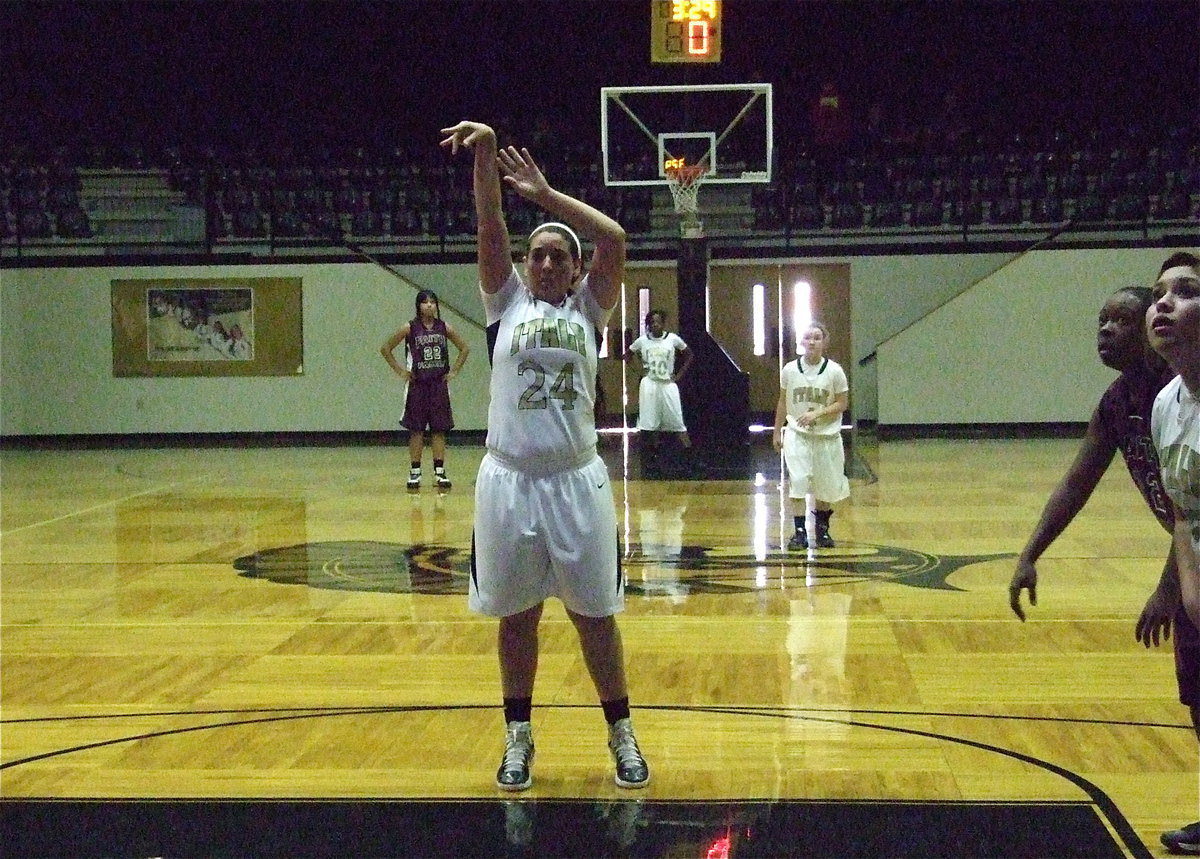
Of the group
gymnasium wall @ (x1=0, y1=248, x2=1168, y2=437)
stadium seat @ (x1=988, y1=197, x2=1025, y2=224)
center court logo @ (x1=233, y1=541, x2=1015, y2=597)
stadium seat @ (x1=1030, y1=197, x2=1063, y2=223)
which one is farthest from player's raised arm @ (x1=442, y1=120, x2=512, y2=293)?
stadium seat @ (x1=1030, y1=197, x2=1063, y2=223)

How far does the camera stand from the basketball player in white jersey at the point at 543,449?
4.61 meters

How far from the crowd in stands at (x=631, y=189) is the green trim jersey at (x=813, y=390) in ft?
43.8

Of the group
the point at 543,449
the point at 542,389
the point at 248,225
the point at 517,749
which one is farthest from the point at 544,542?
the point at 248,225

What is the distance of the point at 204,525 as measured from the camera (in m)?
12.0

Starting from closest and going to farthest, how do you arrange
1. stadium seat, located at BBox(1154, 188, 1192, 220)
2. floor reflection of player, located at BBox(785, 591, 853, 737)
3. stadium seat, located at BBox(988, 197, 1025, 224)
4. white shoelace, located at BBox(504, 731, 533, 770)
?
white shoelace, located at BBox(504, 731, 533, 770)
floor reflection of player, located at BBox(785, 591, 853, 737)
stadium seat, located at BBox(1154, 188, 1192, 220)
stadium seat, located at BBox(988, 197, 1025, 224)

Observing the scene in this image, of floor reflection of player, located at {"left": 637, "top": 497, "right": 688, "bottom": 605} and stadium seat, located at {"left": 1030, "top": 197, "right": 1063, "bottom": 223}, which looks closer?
floor reflection of player, located at {"left": 637, "top": 497, "right": 688, "bottom": 605}

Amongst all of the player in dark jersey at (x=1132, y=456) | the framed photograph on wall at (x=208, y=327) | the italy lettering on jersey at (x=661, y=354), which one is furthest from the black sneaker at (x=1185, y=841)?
the framed photograph on wall at (x=208, y=327)

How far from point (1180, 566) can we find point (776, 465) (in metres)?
13.0

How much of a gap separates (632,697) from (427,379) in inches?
355

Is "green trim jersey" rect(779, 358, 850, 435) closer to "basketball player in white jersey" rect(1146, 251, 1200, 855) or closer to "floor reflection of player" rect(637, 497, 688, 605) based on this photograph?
"floor reflection of player" rect(637, 497, 688, 605)

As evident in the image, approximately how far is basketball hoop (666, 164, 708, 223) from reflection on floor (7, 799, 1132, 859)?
1384 cm

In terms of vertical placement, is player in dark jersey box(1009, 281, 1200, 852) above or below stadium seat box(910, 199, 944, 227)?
below

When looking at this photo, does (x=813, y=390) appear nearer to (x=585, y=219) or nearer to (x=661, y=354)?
(x=585, y=219)

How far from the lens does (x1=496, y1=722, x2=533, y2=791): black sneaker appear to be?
4.66 metres
